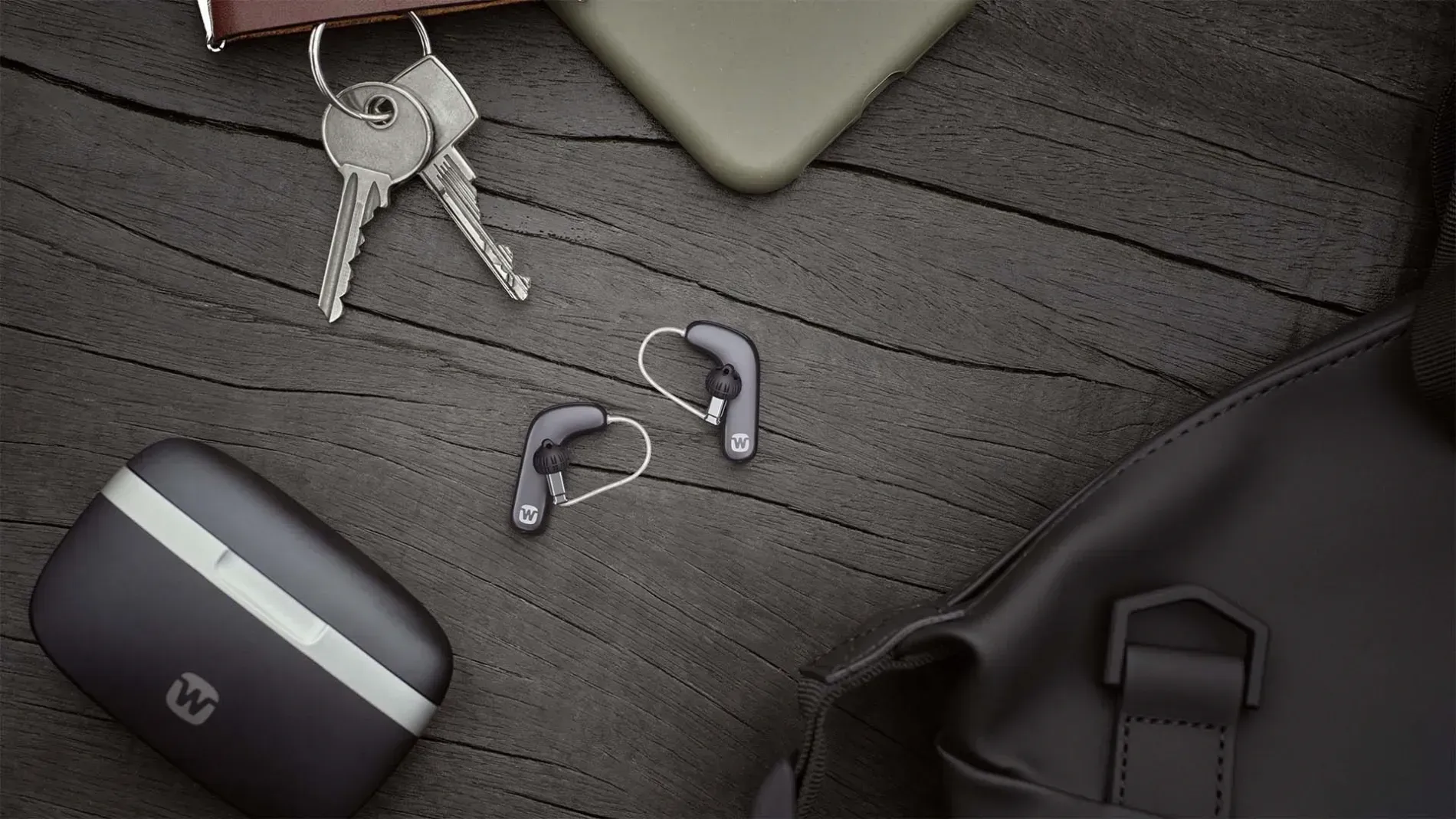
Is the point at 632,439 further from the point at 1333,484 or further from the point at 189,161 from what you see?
the point at 1333,484

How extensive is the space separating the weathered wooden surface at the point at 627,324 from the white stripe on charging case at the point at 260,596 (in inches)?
5.8

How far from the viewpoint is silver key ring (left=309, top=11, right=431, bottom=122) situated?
2.95ft

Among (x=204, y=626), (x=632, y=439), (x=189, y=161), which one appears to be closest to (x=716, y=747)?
(x=632, y=439)

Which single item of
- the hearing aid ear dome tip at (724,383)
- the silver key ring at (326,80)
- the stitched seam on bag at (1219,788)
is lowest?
the stitched seam on bag at (1219,788)

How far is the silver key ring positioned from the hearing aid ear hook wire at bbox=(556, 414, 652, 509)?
0.39m

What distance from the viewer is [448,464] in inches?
38.0

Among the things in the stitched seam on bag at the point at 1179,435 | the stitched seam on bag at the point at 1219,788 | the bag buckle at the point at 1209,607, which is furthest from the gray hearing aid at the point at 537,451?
the stitched seam on bag at the point at 1219,788

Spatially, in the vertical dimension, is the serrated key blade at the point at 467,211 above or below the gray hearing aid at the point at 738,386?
above

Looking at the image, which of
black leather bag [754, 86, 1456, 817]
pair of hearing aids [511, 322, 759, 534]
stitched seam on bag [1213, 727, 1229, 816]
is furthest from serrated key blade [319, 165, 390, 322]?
stitched seam on bag [1213, 727, 1229, 816]

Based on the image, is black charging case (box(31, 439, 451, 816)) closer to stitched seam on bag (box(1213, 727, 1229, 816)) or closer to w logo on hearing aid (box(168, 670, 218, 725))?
w logo on hearing aid (box(168, 670, 218, 725))

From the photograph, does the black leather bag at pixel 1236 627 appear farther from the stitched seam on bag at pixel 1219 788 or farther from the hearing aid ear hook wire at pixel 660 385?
the hearing aid ear hook wire at pixel 660 385

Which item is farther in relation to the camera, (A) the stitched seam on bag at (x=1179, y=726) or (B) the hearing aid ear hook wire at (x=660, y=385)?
(B) the hearing aid ear hook wire at (x=660, y=385)

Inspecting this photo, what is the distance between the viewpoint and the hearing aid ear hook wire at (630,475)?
97 cm

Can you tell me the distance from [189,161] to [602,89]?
0.46 meters
